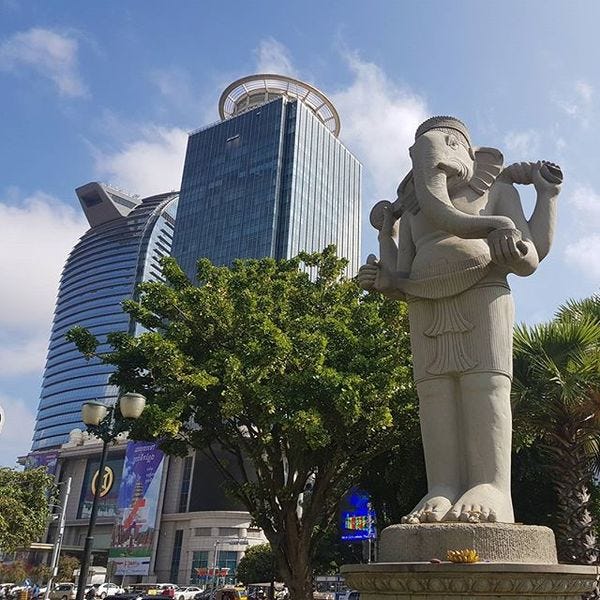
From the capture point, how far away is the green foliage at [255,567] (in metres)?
42.8

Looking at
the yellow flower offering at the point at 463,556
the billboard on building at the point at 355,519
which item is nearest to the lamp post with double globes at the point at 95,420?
the yellow flower offering at the point at 463,556

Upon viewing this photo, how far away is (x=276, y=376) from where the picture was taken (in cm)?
1123

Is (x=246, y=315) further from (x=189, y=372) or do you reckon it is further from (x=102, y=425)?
(x=102, y=425)

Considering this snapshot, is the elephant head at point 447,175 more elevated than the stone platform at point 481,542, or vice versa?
the elephant head at point 447,175

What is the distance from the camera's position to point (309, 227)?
77938 millimetres

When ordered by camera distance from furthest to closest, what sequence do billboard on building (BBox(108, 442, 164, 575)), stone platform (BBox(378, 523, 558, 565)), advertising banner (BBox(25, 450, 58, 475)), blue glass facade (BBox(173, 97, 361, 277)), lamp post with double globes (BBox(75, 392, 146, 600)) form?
1. blue glass facade (BBox(173, 97, 361, 277))
2. advertising banner (BBox(25, 450, 58, 475))
3. billboard on building (BBox(108, 442, 164, 575))
4. lamp post with double globes (BBox(75, 392, 146, 600))
5. stone platform (BBox(378, 523, 558, 565))

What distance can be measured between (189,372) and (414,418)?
4439mm

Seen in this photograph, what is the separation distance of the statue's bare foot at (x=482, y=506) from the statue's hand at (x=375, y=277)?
6.20ft

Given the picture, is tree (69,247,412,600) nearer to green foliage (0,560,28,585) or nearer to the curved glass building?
green foliage (0,560,28,585)

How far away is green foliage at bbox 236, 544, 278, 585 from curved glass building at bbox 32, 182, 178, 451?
6104 centimetres

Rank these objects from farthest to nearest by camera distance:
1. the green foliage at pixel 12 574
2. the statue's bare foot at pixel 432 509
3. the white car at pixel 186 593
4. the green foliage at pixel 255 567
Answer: the green foliage at pixel 12 574, the green foliage at pixel 255 567, the white car at pixel 186 593, the statue's bare foot at pixel 432 509

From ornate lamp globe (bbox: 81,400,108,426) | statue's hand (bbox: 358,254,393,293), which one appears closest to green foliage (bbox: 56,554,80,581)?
ornate lamp globe (bbox: 81,400,108,426)

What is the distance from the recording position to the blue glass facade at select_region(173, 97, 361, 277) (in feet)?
251

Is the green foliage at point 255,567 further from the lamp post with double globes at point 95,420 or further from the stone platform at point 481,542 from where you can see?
the stone platform at point 481,542
